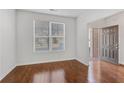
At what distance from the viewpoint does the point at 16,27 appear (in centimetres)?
408

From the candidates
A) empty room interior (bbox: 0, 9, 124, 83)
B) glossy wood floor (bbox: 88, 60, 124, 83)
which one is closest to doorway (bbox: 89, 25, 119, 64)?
empty room interior (bbox: 0, 9, 124, 83)

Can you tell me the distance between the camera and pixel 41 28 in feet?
15.7

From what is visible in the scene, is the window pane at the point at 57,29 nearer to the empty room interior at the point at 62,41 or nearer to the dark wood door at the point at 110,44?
the empty room interior at the point at 62,41

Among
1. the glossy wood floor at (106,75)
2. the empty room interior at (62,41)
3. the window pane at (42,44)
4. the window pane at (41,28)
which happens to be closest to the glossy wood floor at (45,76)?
the empty room interior at (62,41)

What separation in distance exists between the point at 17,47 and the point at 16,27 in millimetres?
889

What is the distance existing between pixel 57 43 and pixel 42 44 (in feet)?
2.82

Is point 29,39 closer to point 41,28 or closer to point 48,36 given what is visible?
point 41,28

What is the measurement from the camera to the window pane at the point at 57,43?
5.12 meters

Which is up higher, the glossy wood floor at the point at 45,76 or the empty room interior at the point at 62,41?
the empty room interior at the point at 62,41

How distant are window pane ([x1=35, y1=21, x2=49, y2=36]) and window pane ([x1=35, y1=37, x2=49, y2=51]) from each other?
0.86 feet

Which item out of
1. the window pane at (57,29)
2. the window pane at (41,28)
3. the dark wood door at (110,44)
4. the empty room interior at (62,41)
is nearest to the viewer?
the empty room interior at (62,41)

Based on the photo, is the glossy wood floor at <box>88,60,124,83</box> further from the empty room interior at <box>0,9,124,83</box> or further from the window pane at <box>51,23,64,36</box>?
the window pane at <box>51,23,64,36</box>
